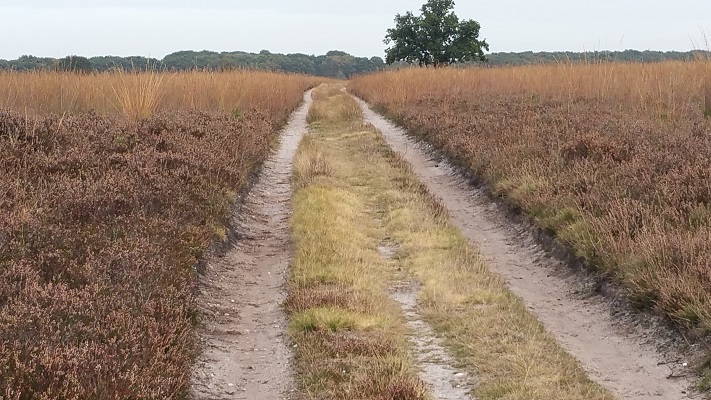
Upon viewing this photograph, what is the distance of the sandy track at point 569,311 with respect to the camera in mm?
4363

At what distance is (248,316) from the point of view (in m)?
5.48

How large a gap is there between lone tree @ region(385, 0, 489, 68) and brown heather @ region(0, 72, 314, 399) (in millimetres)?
32042

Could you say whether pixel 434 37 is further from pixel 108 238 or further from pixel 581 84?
pixel 108 238

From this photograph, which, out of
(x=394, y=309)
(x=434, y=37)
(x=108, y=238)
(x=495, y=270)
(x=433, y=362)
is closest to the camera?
(x=433, y=362)

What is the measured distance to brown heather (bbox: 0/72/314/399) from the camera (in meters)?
3.51

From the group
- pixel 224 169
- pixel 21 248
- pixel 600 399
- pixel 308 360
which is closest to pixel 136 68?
pixel 224 169

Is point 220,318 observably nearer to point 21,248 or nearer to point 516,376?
point 21,248

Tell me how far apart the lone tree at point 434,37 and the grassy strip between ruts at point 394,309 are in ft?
114

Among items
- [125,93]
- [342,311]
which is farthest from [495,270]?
[125,93]

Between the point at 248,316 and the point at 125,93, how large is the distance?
24.9 ft

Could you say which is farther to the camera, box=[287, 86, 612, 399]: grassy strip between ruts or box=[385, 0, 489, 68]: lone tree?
box=[385, 0, 489, 68]: lone tree

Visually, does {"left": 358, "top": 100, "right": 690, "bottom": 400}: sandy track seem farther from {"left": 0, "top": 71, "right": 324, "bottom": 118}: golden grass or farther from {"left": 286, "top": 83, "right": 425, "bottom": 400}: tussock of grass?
{"left": 0, "top": 71, "right": 324, "bottom": 118}: golden grass

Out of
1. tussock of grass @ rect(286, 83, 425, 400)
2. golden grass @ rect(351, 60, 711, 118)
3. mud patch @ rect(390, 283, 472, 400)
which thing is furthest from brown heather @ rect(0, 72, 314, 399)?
golden grass @ rect(351, 60, 711, 118)

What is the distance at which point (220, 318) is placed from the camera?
534 centimetres
